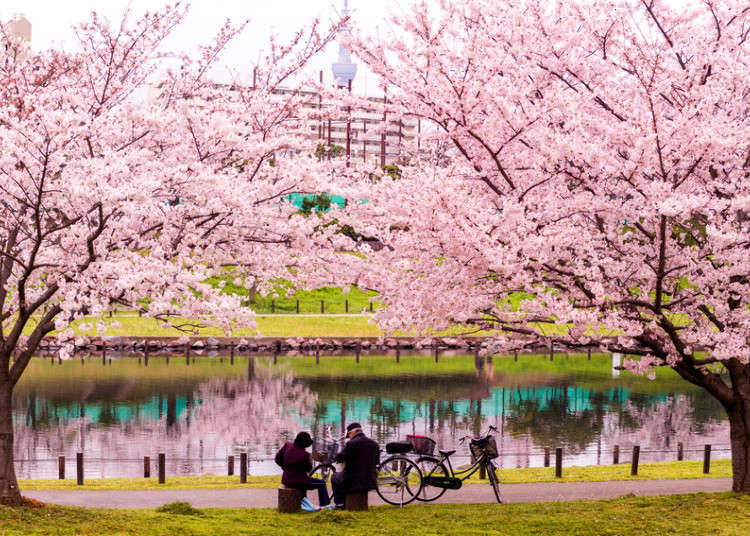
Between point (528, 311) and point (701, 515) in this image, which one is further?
point (528, 311)

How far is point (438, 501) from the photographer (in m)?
14.7

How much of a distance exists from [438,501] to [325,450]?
7.64 ft

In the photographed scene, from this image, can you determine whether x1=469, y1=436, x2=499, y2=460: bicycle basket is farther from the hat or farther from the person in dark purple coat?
the hat

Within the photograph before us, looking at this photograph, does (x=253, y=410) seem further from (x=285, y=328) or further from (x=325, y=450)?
(x=285, y=328)

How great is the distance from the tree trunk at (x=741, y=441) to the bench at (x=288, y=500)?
7.03 m

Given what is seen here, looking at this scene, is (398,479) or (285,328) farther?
(285,328)

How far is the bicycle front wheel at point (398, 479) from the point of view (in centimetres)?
1377

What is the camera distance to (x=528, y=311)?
13.6 metres

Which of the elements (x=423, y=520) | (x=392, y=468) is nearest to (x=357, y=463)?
(x=423, y=520)

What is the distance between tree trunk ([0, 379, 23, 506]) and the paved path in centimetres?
227

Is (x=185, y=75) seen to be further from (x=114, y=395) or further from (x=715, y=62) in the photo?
(x=114, y=395)

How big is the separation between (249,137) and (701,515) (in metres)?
9.07

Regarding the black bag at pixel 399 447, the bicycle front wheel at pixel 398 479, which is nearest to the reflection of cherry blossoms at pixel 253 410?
the bicycle front wheel at pixel 398 479

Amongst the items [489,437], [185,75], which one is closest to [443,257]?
[489,437]
